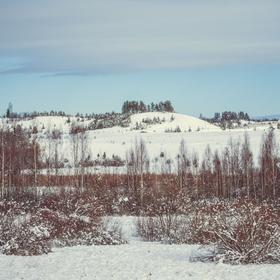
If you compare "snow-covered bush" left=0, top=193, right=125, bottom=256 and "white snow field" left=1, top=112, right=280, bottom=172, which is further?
"white snow field" left=1, top=112, right=280, bottom=172

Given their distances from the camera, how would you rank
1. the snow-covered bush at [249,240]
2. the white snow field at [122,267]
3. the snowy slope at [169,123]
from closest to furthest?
the white snow field at [122,267]
the snow-covered bush at [249,240]
the snowy slope at [169,123]

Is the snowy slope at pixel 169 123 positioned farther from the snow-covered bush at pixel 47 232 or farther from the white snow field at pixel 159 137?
the snow-covered bush at pixel 47 232

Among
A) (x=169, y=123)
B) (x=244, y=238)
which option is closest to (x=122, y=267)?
(x=244, y=238)

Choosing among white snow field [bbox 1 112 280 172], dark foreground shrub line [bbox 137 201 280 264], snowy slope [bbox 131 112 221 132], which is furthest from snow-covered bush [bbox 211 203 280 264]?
snowy slope [bbox 131 112 221 132]

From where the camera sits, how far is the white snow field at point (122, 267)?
20.0 metres

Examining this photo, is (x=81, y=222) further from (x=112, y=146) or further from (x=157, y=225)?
(x=112, y=146)

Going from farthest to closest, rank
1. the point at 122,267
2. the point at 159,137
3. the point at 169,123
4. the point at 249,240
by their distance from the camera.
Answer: the point at 169,123, the point at 159,137, the point at 249,240, the point at 122,267

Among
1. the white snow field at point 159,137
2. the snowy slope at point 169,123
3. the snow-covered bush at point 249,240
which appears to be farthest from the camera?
the snowy slope at point 169,123

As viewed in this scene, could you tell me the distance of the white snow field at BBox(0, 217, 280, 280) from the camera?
65.7 ft

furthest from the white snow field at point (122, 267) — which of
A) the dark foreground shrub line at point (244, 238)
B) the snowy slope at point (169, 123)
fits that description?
the snowy slope at point (169, 123)

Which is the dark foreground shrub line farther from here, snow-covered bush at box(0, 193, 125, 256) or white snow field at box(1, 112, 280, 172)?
white snow field at box(1, 112, 280, 172)

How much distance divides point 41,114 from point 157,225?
143941 mm

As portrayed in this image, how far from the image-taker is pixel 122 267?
21.9m

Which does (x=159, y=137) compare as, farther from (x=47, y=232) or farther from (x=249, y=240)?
(x=249, y=240)
